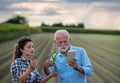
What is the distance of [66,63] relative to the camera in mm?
5270

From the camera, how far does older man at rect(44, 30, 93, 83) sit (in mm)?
5281

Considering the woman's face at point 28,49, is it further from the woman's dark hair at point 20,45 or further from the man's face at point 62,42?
the man's face at point 62,42

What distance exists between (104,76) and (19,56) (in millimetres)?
9271

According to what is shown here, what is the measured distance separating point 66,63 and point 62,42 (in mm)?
280

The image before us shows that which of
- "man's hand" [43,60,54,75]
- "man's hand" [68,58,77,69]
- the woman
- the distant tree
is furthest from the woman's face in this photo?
the distant tree

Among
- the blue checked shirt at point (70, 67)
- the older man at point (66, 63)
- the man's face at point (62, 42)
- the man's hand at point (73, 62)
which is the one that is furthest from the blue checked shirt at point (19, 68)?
the man's hand at point (73, 62)

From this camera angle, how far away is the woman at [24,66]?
538cm

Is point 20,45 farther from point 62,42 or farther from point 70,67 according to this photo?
point 70,67

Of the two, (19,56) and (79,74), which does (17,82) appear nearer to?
(19,56)

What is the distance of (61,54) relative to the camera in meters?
5.42

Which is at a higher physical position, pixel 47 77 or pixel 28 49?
pixel 28 49

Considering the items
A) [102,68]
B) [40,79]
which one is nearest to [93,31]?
[102,68]

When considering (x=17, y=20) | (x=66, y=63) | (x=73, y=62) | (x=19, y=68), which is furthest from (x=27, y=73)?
(x=17, y=20)

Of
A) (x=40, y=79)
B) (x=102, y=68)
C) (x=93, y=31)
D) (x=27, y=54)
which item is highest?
(x=27, y=54)
